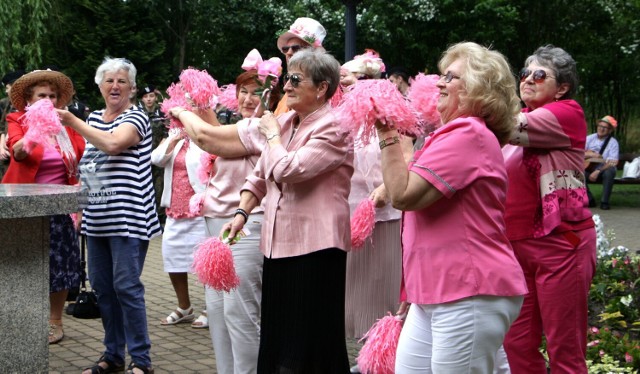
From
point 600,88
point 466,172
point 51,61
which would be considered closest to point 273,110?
point 466,172

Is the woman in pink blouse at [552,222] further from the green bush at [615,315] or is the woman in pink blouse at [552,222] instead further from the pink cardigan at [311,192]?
the green bush at [615,315]

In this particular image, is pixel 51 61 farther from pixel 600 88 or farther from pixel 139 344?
pixel 139 344

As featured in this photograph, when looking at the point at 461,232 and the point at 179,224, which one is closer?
the point at 461,232

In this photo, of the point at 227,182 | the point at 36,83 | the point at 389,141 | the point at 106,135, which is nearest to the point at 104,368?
the point at 106,135

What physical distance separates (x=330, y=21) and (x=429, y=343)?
69.3ft

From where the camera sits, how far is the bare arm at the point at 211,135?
4.86m

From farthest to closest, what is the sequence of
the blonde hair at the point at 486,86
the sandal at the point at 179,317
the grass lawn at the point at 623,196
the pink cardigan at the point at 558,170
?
the grass lawn at the point at 623,196
the sandal at the point at 179,317
the pink cardigan at the point at 558,170
the blonde hair at the point at 486,86

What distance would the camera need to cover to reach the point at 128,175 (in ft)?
19.6

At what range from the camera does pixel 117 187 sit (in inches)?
234

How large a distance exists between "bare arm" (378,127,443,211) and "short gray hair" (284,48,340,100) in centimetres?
100

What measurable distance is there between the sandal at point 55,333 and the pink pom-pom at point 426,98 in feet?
14.0

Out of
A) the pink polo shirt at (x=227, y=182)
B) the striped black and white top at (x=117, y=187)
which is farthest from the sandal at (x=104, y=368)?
the pink polo shirt at (x=227, y=182)

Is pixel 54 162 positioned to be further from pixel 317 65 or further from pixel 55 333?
pixel 317 65

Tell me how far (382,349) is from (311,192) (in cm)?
82
